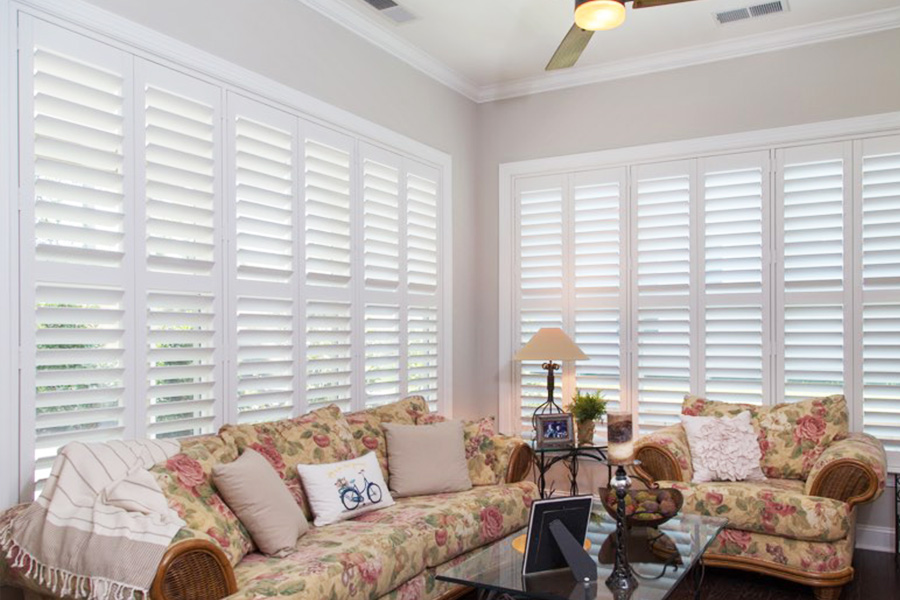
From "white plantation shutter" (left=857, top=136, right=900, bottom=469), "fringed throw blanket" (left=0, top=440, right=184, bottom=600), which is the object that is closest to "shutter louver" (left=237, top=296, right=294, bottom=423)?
"fringed throw blanket" (left=0, top=440, right=184, bottom=600)

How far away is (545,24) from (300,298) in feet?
7.43

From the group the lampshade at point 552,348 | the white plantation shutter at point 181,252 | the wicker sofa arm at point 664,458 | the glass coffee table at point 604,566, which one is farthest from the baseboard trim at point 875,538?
the white plantation shutter at point 181,252

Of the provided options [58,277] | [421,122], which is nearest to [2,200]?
[58,277]

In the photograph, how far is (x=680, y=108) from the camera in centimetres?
508

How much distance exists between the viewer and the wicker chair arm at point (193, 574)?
7.21 feet

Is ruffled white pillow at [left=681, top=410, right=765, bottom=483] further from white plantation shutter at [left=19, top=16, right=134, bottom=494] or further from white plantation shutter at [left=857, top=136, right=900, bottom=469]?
white plantation shutter at [left=19, top=16, right=134, bottom=494]

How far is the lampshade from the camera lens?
484 centimetres

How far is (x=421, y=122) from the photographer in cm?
511

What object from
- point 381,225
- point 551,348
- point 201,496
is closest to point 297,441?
point 201,496

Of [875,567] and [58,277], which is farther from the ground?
[58,277]

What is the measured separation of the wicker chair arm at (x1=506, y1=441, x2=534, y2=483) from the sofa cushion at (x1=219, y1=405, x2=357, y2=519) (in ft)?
3.01

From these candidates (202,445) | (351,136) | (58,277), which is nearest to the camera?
(58,277)

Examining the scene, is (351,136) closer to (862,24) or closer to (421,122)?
(421,122)

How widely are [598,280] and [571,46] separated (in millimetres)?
2220
